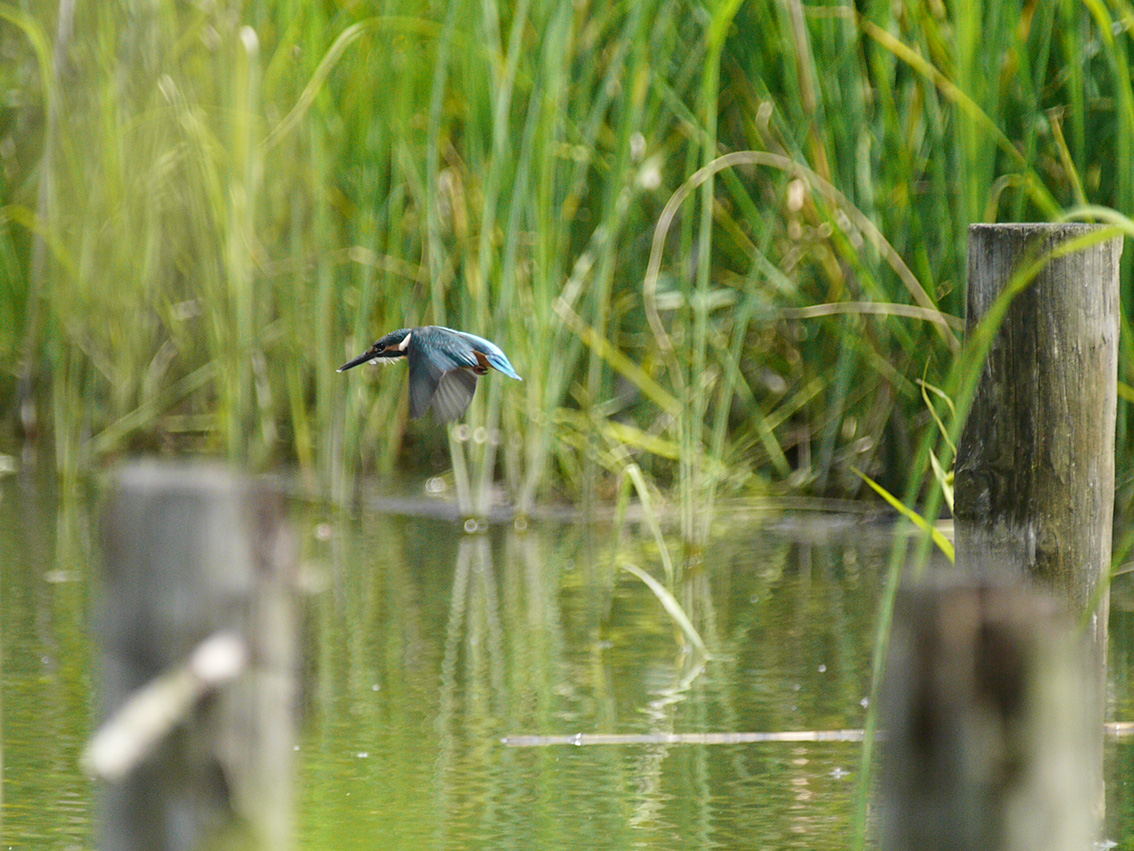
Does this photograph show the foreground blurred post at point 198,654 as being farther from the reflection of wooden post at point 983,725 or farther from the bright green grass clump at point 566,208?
the bright green grass clump at point 566,208

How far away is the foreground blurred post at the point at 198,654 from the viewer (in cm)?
134

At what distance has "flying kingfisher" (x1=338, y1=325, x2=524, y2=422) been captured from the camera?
2662 mm

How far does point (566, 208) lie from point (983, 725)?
12.1ft

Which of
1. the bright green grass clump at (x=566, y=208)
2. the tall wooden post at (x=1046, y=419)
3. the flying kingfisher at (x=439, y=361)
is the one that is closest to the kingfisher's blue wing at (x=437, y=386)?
the flying kingfisher at (x=439, y=361)

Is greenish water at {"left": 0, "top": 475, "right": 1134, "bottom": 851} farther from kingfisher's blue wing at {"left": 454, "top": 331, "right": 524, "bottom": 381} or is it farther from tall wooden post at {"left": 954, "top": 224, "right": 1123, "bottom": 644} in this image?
kingfisher's blue wing at {"left": 454, "top": 331, "right": 524, "bottom": 381}

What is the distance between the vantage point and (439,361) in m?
2.66

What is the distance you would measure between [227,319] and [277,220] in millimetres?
321

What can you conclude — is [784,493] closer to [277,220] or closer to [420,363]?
[277,220]

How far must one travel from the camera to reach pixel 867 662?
3684 mm

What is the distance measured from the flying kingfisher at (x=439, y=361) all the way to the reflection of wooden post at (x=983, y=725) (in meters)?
1.45

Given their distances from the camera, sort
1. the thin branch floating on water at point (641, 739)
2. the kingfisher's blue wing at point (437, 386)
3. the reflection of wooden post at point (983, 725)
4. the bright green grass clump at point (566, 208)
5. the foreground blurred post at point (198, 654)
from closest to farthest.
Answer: the reflection of wooden post at point (983, 725)
the foreground blurred post at point (198, 654)
the kingfisher's blue wing at point (437, 386)
the thin branch floating on water at point (641, 739)
the bright green grass clump at point (566, 208)

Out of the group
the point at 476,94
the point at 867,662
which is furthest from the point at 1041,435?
the point at 476,94

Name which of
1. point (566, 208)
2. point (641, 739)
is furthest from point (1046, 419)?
point (566, 208)

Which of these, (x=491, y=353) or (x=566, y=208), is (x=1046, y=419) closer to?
(x=491, y=353)
